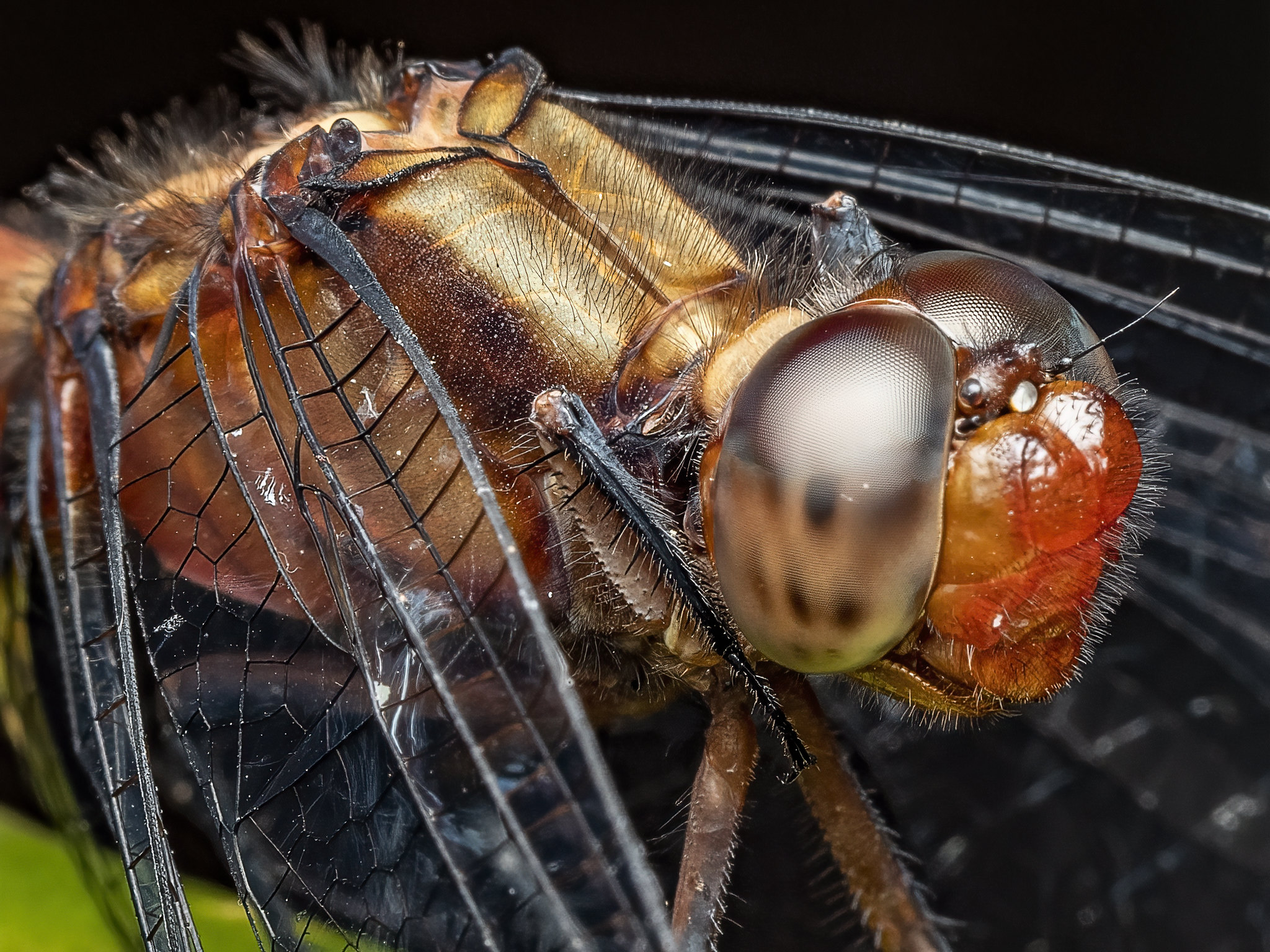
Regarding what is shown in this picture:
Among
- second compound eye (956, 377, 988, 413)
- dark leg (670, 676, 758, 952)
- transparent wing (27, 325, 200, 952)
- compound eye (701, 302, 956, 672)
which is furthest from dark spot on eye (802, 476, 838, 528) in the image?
transparent wing (27, 325, 200, 952)

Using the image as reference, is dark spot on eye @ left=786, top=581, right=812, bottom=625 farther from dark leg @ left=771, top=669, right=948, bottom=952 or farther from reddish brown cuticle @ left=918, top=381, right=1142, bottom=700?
dark leg @ left=771, top=669, right=948, bottom=952

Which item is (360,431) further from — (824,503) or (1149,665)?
(1149,665)

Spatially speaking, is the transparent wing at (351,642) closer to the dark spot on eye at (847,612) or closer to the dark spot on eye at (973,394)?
the dark spot on eye at (847,612)

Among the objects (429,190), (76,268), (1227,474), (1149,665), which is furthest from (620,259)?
(1149,665)

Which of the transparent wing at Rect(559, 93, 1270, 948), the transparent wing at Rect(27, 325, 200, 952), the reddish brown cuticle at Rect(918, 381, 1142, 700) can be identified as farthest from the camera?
the transparent wing at Rect(559, 93, 1270, 948)

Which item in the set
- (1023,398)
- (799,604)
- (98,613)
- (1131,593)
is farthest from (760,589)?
(1131,593)

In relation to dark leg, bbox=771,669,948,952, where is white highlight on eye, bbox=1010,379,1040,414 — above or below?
above

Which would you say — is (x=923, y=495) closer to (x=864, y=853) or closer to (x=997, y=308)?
(x=997, y=308)
